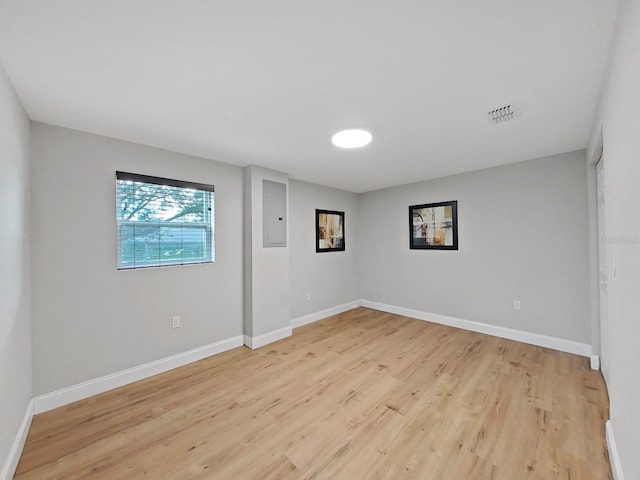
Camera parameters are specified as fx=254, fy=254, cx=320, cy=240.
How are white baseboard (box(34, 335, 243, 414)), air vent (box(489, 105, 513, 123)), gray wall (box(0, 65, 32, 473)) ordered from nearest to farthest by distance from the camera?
gray wall (box(0, 65, 32, 473)), air vent (box(489, 105, 513, 123)), white baseboard (box(34, 335, 243, 414))

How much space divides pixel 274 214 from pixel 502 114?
108 inches

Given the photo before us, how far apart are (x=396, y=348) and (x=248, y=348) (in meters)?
1.91

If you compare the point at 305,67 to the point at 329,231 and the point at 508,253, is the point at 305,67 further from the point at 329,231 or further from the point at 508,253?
the point at 508,253

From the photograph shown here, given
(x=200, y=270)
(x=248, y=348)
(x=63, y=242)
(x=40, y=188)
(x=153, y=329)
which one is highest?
(x=40, y=188)

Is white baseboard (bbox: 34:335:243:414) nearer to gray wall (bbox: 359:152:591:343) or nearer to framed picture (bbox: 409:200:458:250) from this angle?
gray wall (bbox: 359:152:591:343)

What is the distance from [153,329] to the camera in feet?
8.79

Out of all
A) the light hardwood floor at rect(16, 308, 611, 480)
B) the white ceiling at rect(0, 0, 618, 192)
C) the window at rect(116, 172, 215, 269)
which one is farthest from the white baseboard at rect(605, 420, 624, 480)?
A: the window at rect(116, 172, 215, 269)

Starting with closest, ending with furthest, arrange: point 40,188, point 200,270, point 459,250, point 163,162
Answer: point 40,188 → point 163,162 → point 200,270 → point 459,250

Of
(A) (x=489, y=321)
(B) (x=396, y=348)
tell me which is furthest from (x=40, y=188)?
(A) (x=489, y=321)

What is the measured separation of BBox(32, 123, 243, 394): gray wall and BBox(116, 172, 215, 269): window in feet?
0.29

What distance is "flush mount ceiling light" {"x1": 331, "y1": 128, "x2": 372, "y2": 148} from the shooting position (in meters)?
2.40

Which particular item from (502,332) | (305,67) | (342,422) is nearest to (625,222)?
(305,67)

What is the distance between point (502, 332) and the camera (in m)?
3.52

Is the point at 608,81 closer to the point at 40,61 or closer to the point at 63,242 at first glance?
the point at 40,61
